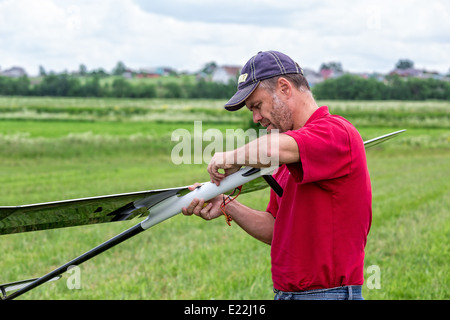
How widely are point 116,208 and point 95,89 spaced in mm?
64154

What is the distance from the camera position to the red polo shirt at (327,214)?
271 cm

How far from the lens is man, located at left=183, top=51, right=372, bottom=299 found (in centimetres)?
275

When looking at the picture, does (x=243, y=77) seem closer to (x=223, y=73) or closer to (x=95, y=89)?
(x=95, y=89)

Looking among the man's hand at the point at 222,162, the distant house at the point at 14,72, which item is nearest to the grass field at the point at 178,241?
the man's hand at the point at 222,162

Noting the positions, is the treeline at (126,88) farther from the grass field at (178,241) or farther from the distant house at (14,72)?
the grass field at (178,241)

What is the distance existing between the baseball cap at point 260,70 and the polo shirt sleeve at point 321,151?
0.32m

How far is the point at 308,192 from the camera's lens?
2830mm

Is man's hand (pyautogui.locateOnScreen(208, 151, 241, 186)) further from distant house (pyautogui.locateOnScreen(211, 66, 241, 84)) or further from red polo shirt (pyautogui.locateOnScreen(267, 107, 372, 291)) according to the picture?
distant house (pyautogui.locateOnScreen(211, 66, 241, 84))

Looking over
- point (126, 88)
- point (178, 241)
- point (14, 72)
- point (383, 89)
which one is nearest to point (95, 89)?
point (126, 88)

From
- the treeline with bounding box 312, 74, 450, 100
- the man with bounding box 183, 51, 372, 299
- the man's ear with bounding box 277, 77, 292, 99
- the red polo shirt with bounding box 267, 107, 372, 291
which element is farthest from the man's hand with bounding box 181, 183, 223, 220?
the treeline with bounding box 312, 74, 450, 100

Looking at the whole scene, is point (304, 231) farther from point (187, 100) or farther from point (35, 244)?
point (187, 100)

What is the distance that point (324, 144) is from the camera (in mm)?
2639
